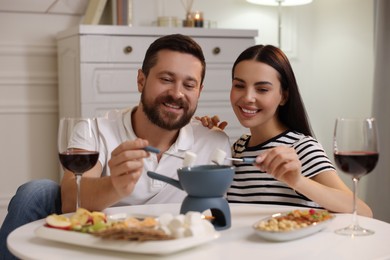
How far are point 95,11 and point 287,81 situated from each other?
5.60 ft

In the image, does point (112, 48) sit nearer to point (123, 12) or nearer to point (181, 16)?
point (123, 12)

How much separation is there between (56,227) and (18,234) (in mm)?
126

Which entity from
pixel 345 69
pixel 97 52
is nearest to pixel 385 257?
pixel 97 52

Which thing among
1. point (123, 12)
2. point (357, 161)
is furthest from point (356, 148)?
point (123, 12)

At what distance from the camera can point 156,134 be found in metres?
2.09

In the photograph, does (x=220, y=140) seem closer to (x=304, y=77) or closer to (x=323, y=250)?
(x=323, y=250)

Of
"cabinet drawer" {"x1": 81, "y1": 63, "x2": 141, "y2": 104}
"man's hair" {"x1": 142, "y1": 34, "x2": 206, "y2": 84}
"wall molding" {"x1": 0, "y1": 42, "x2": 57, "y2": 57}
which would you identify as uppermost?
"wall molding" {"x1": 0, "y1": 42, "x2": 57, "y2": 57}

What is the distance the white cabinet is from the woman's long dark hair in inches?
49.8

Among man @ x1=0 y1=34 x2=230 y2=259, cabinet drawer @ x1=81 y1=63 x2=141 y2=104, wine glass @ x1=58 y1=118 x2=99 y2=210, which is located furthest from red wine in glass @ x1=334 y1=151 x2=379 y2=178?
cabinet drawer @ x1=81 y1=63 x2=141 y2=104

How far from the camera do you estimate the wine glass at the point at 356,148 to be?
1.42 metres

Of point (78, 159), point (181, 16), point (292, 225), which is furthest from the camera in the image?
point (181, 16)

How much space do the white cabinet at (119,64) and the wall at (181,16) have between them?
9.6 inches

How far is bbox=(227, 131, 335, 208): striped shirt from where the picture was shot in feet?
6.23

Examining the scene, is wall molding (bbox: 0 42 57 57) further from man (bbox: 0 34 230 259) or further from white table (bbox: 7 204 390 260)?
white table (bbox: 7 204 390 260)
